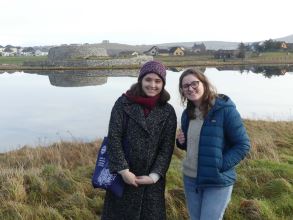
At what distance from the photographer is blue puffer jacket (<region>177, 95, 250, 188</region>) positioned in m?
3.02

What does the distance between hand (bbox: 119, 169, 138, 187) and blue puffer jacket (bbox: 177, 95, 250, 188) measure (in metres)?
0.51

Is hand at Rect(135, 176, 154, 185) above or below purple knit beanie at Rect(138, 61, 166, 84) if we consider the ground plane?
below

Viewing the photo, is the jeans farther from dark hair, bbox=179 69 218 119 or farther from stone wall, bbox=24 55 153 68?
stone wall, bbox=24 55 153 68

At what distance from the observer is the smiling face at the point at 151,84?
3154 mm

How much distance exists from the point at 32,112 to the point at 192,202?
50.2 feet

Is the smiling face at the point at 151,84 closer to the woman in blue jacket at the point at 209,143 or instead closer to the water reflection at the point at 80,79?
the woman in blue jacket at the point at 209,143

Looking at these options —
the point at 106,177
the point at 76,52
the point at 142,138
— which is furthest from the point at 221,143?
the point at 76,52

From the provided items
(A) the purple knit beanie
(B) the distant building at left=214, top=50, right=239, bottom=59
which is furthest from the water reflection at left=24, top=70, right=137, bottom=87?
(B) the distant building at left=214, top=50, right=239, bottom=59

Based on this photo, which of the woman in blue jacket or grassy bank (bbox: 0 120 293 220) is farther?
grassy bank (bbox: 0 120 293 220)

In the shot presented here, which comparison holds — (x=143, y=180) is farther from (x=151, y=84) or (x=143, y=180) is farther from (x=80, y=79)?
(x=80, y=79)

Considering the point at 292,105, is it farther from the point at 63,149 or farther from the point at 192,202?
the point at 192,202

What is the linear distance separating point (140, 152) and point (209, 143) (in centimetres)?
52

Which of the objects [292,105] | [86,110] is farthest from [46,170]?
[292,105]

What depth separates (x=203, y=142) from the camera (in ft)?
10.1
